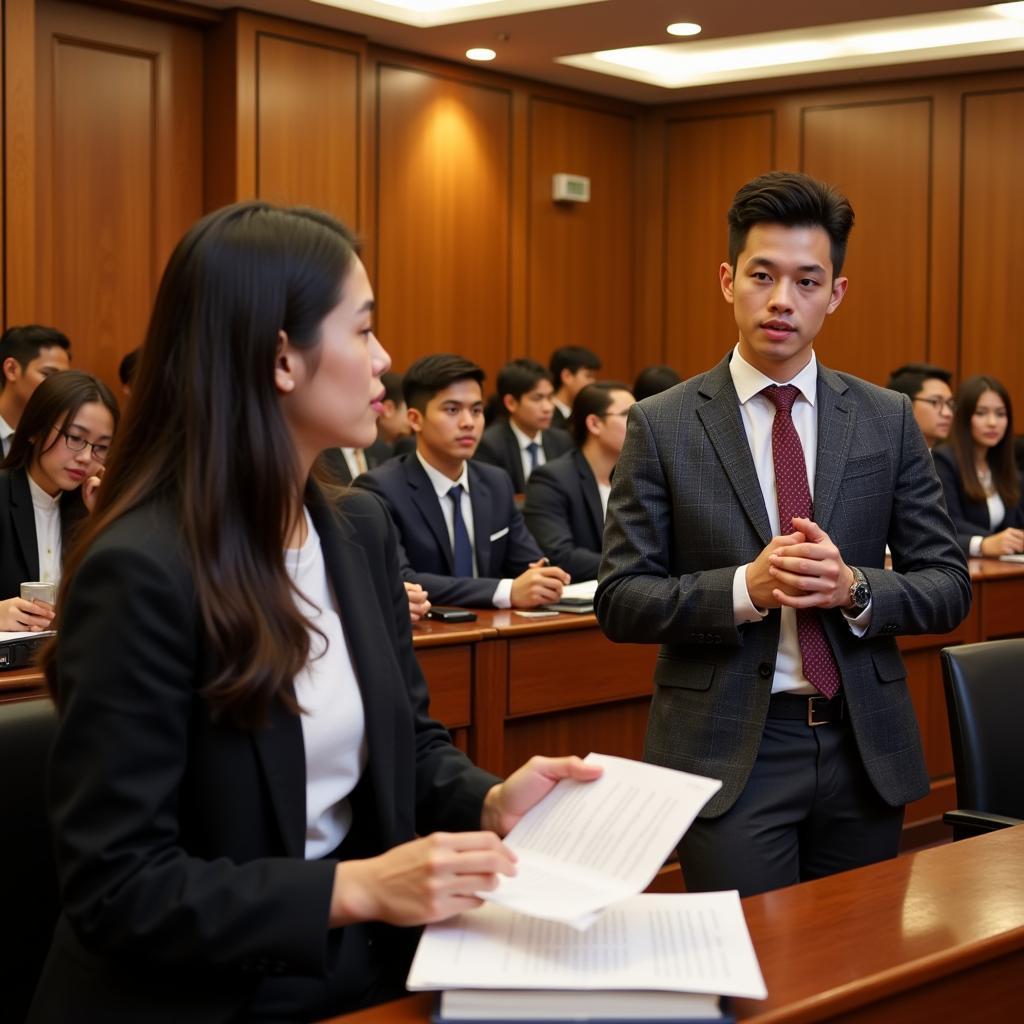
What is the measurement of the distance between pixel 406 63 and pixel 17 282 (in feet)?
10.1

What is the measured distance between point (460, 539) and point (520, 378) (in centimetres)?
315

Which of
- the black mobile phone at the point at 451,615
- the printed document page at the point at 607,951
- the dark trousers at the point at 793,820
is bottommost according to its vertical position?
the dark trousers at the point at 793,820

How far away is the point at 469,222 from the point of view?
9328 millimetres

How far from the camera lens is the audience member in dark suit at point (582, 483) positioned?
5656mm

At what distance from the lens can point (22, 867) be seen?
182cm

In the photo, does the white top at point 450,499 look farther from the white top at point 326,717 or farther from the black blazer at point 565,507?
the white top at point 326,717

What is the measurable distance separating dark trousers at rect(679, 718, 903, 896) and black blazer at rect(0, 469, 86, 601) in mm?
2559

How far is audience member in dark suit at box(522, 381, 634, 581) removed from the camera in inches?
223

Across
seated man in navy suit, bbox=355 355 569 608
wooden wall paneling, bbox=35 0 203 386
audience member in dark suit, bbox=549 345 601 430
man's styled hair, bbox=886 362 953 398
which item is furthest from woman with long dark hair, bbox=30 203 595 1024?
audience member in dark suit, bbox=549 345 601 430

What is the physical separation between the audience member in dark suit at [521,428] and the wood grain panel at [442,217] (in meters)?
1.18

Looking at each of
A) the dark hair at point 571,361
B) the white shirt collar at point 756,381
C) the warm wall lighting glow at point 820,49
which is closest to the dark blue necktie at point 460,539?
the white shirt collar at point 756,381

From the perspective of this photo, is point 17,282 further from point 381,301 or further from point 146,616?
point 146,616

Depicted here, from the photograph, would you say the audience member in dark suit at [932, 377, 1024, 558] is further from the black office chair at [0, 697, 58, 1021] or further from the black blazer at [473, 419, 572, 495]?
the black office chair at [0, 697, 58, 1021]

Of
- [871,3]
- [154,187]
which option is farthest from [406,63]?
[871,3]
